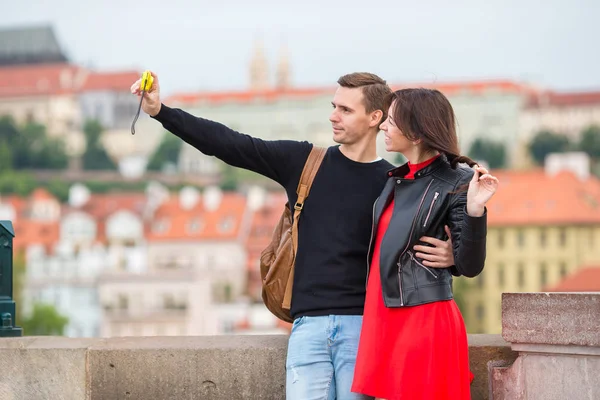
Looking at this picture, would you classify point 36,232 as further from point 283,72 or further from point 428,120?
point 428,120

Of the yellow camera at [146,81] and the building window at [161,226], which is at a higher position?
the yellow camera at [146,81]

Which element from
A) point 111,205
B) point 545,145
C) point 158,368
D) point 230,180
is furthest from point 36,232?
point 158,368

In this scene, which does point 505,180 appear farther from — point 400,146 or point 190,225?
point 400,146

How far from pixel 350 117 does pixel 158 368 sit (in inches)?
36.7

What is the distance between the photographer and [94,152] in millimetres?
100312

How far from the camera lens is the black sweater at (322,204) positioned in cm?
360

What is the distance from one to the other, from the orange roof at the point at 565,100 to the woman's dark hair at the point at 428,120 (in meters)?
95.8

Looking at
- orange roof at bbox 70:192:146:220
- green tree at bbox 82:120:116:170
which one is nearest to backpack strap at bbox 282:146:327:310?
orange roof at bbox 70:192:146:220

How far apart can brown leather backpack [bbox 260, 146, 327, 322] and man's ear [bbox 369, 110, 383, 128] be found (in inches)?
5.4

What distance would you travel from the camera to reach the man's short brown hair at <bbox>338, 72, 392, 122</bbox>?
3748 millimetres

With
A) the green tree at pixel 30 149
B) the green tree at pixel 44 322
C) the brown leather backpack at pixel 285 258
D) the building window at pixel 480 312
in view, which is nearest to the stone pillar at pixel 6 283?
the brown leather backpack at pixel 285 258

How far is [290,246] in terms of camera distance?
3.68m

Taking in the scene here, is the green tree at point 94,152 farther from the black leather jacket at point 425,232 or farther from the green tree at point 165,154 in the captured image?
the black leather jacket at point 425,232

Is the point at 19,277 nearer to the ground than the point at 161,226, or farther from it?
nearer to the ground
